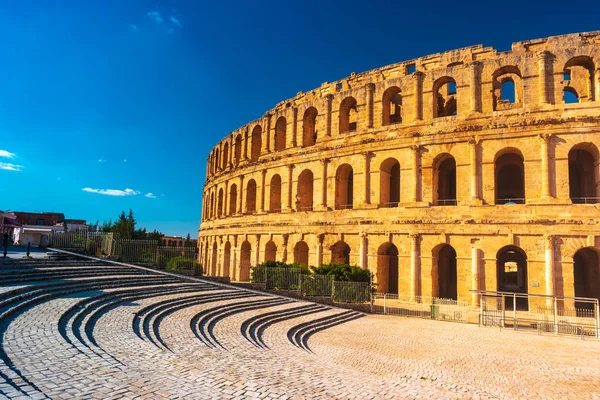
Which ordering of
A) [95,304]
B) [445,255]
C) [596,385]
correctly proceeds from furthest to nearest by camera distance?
1. [445,255]
2. [95,304]
3. [596,385]

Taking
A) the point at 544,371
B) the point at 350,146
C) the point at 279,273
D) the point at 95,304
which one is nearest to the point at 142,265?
the point at 279,273

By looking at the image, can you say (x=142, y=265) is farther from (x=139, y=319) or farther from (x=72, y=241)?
(x=139, y=319)

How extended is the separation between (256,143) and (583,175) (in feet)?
74.6

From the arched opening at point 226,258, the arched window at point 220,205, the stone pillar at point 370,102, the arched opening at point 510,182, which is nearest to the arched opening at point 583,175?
the arched opening at point 510,182

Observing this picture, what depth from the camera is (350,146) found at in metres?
24.8

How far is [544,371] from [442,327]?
6237 mm

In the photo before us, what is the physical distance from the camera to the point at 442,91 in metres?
26.6

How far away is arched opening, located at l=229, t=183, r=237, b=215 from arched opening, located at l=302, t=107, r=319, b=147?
29.9ft

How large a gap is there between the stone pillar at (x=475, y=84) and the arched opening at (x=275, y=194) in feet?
46.9

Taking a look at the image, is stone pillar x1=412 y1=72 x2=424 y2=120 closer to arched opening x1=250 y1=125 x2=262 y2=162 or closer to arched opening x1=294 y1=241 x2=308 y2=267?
arched opening x1=294 y1=241 x2=308 y2=267

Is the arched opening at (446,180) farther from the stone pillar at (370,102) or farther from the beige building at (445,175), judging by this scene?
the stone pillar at (370,102)

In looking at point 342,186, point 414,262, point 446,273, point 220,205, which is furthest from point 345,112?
point 220,205

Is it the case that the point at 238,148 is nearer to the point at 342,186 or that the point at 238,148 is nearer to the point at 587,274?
the point at 342,186

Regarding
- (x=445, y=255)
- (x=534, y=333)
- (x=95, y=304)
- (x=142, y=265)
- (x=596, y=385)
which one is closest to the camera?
(x=596, y=385)
